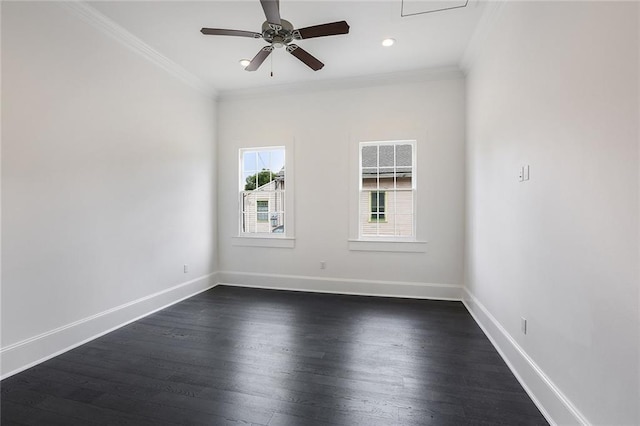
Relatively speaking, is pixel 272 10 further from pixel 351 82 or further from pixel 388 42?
pixel 351 82

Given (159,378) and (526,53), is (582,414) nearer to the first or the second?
(526,53)

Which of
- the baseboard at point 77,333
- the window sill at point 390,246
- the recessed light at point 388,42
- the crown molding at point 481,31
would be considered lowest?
the baseboard at point 77,333

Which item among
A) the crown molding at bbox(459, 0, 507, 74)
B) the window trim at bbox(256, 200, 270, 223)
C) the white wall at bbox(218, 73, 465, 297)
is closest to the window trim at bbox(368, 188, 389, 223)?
the white wall at bbox(218, 73, 465, 297)

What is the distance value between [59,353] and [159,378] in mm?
1130

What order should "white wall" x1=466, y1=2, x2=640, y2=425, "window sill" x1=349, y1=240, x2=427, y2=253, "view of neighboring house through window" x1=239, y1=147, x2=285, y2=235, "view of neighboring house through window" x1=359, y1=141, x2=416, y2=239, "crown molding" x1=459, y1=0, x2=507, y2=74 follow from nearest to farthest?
"white wall" x1=466, y1=2, x2=640, y2=425 < "crown molding" x1=459, y1=0, x2=507, y2=74 < "window sill" x1=349, y1=240, x2=427, y2=253 < "view of neighboring house through window" x1=359, y1=141, x2=416, y2=239 < "view of neighboring house through window" x1=239, y1=147, x2=285, y2=235

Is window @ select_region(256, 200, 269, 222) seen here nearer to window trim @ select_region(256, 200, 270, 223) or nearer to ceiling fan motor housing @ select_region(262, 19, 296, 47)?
window trim @ select_region(256, 200, 270, 223)

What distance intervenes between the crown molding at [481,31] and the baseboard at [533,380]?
9.26 feet

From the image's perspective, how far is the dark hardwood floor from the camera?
1.82 metres

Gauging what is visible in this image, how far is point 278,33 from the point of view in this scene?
2605 millimetres

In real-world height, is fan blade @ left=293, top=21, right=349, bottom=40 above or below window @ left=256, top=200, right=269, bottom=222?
above

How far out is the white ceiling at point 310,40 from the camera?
2736mm

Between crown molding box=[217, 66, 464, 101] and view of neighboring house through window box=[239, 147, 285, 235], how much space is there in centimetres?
88

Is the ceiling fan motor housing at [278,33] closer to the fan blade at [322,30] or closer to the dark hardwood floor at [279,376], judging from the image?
the fan blade at [322,30]

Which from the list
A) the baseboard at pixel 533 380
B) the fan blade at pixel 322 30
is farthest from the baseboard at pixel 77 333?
the baseboard at pixel 533 380
